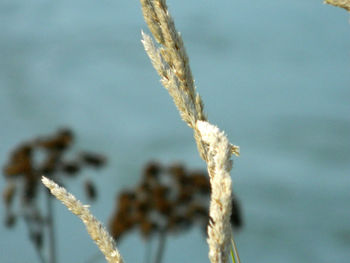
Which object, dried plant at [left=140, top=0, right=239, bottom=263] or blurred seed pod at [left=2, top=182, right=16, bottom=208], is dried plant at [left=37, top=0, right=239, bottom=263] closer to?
dried plant at [left=140, top=0, right=239, bottom=263]

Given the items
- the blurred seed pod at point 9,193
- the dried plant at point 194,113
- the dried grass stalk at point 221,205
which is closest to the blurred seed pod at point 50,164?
the blurred seed pod at point 9,193

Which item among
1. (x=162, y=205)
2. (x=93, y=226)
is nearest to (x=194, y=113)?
(x=93, y=226)

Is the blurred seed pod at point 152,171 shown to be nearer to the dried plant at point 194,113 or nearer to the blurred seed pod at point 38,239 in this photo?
the blurred seed pod at point 38,239

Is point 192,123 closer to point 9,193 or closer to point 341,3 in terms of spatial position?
point 341,3

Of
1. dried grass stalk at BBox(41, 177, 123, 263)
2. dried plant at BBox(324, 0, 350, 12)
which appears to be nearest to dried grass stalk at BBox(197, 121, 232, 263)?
dried grass stalk at BBox(41, 177, 123, 263)

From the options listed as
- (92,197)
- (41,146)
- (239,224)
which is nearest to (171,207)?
(239,224)

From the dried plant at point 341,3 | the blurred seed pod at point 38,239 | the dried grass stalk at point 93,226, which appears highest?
the dried plant at point 341,3

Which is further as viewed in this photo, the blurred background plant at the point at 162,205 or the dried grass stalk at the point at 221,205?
the blurred background plant at the point at 162,205
